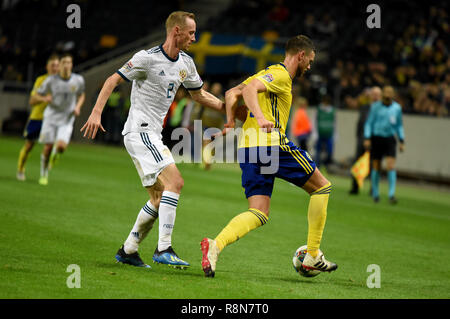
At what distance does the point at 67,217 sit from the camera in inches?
409

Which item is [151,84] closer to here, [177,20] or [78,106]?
[177,20]

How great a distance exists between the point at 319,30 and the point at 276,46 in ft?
6.20

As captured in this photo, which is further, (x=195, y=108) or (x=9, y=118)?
(x=9, y=118)

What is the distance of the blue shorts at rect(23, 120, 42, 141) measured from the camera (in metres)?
14.7

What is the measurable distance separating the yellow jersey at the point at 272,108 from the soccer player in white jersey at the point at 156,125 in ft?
2.49

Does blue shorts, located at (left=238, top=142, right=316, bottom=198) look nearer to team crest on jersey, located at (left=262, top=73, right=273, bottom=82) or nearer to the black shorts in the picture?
team crest on jersey, located at (left=262, top=73, right=273, bottom=82)

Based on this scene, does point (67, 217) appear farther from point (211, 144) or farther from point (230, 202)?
point (211, 144)

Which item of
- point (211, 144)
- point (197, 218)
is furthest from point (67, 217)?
point (211, 144)

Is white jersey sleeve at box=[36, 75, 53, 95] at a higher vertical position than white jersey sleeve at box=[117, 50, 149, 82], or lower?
higher

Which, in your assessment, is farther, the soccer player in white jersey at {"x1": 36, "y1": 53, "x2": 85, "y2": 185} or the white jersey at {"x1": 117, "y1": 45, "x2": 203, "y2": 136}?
the soccer player in white jersey at {"x1": 36, "y1": 53, "x2": 85, "y2": 185}

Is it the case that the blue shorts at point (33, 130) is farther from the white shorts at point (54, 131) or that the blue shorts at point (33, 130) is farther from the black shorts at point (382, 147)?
the black shorts at point (382, 147)

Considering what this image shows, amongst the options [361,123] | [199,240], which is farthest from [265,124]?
[361,123]

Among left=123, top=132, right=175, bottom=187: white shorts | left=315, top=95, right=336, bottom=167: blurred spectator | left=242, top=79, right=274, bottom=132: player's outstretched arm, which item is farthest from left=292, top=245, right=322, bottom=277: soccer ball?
left=315, top=95, right=336, bottom=167: blurred spectator

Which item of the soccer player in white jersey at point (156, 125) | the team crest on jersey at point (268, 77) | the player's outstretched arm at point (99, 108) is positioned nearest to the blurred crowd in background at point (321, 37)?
the team crest on jersey at point (268, 77)
